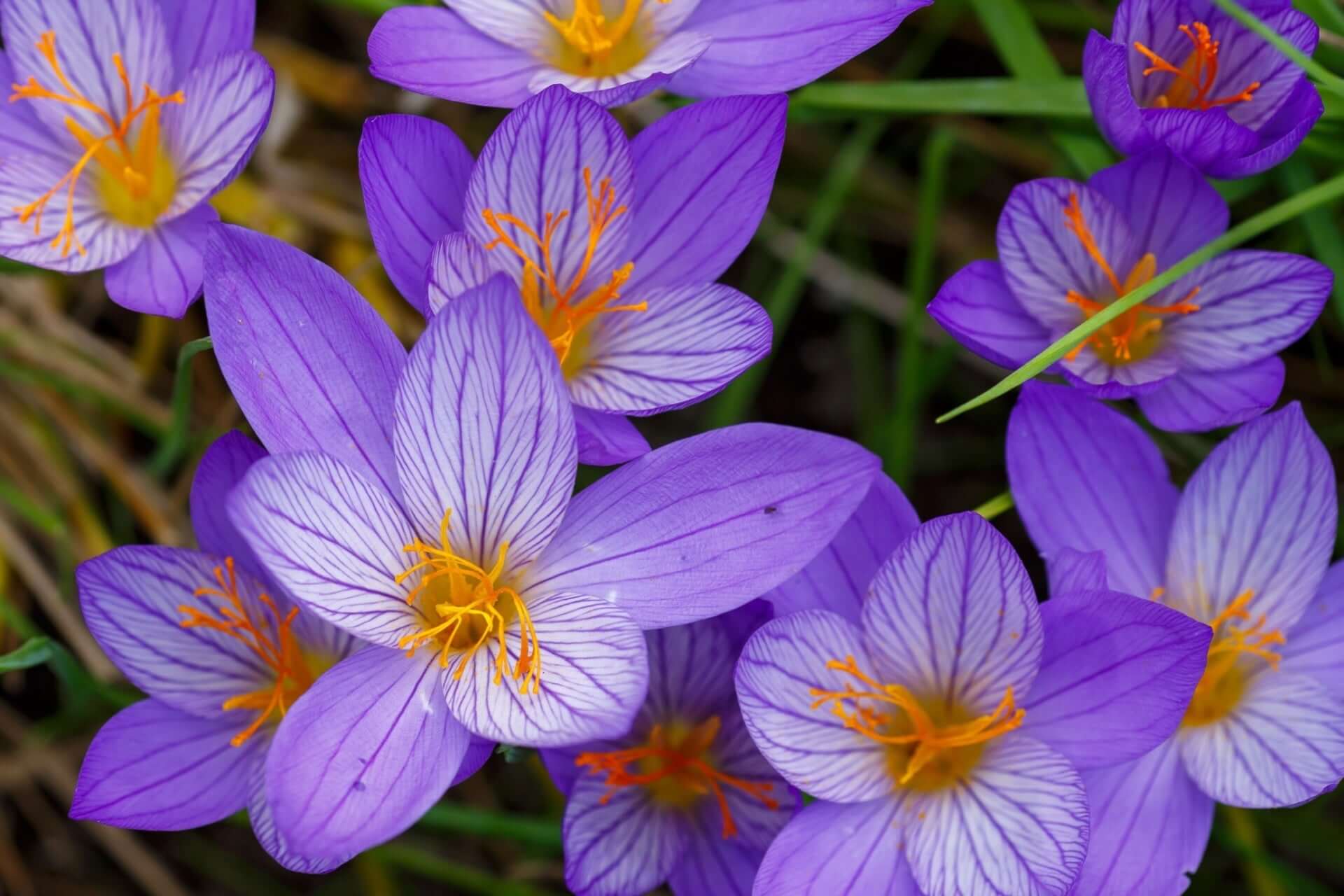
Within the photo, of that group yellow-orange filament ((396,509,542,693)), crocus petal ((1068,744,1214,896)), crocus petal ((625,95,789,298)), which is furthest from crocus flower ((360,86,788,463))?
crocus petal ((1068,744,1214,896))

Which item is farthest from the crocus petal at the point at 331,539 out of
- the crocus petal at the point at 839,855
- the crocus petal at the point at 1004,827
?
the crocus petal at the point at 1004,827

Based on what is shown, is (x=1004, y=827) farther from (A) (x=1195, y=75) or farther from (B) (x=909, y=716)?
(A) (x=1195, y=75)

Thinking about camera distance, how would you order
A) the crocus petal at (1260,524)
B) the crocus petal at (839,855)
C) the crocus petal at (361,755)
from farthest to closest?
the crocus petal at (1260,524) → the crocus petal at (839,855) → the crocus petal at (361,755)

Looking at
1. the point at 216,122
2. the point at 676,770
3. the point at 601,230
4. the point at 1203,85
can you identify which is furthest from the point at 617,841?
the point at 1203,85

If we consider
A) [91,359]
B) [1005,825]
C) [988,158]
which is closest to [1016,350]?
[1005,825]

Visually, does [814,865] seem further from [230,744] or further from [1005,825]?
[230,744]

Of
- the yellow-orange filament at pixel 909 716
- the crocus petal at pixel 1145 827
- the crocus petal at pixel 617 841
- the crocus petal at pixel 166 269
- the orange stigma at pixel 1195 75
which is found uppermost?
the orange stigma at pixel 1195 75

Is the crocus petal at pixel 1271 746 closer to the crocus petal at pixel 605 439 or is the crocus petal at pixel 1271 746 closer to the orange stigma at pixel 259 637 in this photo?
the crocus petal at pixel 605 439
